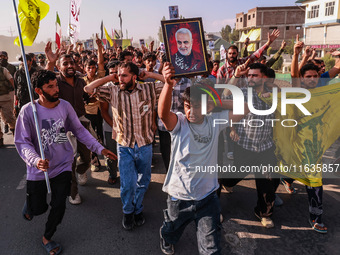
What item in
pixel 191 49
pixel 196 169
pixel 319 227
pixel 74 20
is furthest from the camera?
pixel 74 20

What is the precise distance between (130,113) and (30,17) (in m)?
1.62

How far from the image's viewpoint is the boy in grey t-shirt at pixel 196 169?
2537 mm

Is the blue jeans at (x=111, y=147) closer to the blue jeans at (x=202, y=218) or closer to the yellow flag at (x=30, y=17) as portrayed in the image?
the yellow flag at (x=30, y=17)

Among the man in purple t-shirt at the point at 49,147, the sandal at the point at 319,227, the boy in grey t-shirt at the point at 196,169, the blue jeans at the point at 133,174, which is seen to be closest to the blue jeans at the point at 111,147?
the blue jeans at the point at 133,174

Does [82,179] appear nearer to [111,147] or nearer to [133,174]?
[111,147]

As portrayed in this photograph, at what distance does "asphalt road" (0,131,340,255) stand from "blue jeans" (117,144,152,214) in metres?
0.36

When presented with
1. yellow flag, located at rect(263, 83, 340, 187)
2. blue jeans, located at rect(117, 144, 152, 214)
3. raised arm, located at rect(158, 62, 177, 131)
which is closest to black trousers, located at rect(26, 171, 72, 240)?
blue jeans, located at rect(117, 144, 152, 214)

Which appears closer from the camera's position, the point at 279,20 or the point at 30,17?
the point at 30,17

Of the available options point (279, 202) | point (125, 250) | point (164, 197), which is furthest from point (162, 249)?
point (279, 202)

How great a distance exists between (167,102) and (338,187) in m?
3.84

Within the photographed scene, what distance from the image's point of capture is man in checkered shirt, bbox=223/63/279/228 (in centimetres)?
356

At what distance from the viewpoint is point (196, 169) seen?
102 inches

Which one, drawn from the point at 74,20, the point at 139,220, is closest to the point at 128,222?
the point at 139,220

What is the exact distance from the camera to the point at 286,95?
3.70 metres
